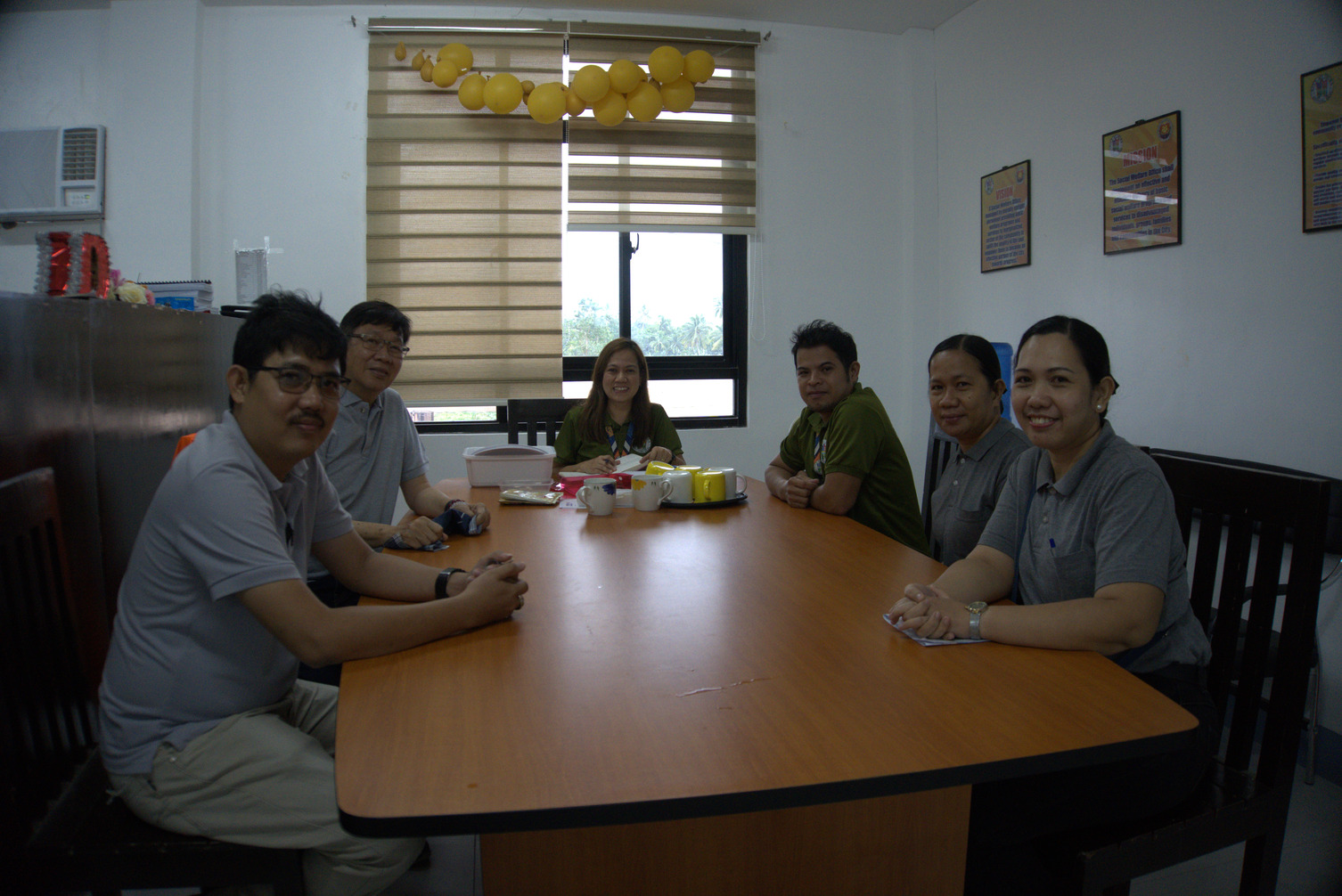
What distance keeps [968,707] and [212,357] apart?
9.46 feet

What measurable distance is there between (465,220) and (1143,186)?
300 cm

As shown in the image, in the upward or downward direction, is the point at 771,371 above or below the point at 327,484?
above

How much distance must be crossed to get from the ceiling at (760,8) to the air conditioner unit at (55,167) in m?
0.61

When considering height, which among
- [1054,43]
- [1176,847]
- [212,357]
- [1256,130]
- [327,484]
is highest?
[1054,43]

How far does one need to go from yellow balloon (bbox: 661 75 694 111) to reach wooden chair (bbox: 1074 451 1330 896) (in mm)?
3070

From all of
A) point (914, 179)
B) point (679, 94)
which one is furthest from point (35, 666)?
point (914, 179)

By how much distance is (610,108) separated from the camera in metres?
3.63

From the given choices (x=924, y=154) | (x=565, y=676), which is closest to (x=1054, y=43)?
(x=924, y=154)

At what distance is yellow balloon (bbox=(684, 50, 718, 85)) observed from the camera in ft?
12.0

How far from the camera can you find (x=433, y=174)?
3.94 m

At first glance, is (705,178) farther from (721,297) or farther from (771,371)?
(771,371)

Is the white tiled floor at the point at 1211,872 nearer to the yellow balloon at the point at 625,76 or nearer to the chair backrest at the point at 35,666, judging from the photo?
the chair backrest at the point at 35,666

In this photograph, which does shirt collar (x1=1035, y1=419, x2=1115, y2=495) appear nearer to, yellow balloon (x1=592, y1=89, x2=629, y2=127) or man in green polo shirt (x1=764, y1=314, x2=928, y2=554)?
man in green polo shirt (x1=764, y1=314, x2=928, y2=554)

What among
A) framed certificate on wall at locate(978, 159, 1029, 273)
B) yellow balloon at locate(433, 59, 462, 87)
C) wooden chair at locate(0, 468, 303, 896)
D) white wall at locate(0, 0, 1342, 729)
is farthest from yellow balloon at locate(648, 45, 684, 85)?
wooden chair at locate(0, 468, 303, 896)
